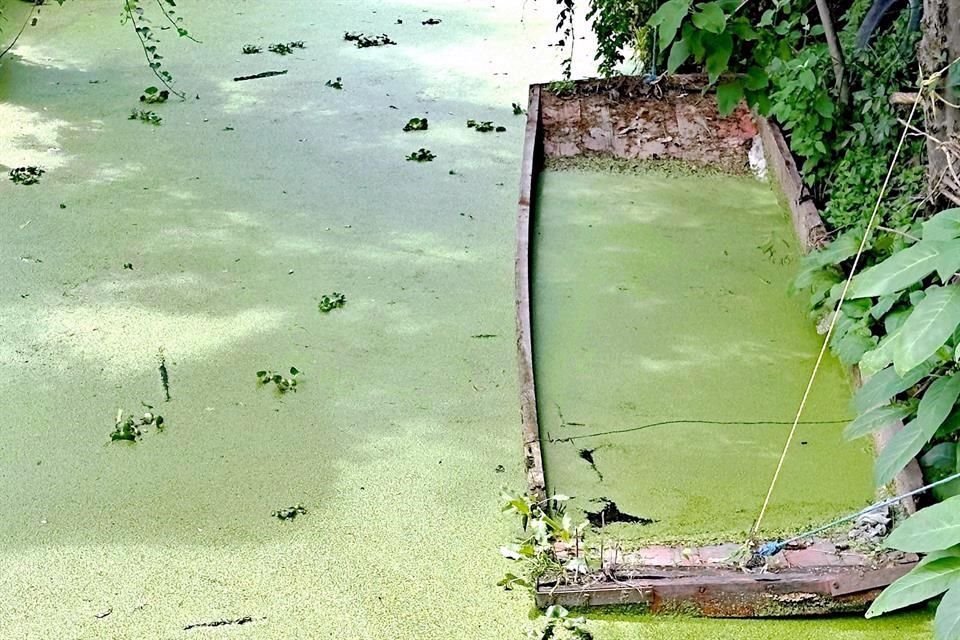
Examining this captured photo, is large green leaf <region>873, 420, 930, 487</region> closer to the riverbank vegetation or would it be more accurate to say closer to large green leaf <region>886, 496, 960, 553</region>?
the riverbank vegetation

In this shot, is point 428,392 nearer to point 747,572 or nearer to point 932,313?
Answer: point 747,572

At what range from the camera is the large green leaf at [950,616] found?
1337 mm

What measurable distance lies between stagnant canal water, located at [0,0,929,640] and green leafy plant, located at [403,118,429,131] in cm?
5

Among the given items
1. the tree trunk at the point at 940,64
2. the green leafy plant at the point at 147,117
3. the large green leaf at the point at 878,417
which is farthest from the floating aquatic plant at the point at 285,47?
the large green leaf at the point at 878,417

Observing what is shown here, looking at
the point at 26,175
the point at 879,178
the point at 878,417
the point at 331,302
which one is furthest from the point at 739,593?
the point at 26,175

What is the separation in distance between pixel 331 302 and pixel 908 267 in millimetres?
1904

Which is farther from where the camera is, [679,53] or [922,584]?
[679,53]

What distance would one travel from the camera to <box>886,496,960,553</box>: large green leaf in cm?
137

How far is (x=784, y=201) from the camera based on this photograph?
3668mm

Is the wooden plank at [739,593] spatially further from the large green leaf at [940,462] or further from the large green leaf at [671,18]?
the large green leaf at [671,18]

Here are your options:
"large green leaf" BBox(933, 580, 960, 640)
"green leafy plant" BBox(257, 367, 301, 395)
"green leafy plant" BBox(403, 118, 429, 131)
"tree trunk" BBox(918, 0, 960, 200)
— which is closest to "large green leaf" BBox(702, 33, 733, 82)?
"tree trunk" BBox(918, 0, 960, 200)

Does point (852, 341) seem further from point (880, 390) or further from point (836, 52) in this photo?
point (836, 52)

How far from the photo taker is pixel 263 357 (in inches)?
114

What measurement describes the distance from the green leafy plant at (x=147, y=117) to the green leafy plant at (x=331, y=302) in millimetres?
1818
